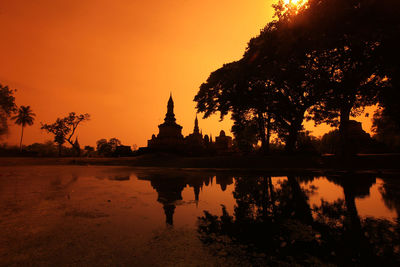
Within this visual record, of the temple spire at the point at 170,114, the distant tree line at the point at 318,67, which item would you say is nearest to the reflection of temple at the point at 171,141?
the temple spire at the point at 170,114

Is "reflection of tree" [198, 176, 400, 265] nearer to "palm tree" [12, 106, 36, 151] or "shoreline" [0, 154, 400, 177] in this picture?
"shoreline" [0, 154, 400, 177]

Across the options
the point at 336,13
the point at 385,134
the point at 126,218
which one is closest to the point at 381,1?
the point at 336,13

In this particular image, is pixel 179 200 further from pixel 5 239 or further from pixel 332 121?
pixel 332 121

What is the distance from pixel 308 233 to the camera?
3080 millimetres

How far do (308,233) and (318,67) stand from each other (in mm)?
16621

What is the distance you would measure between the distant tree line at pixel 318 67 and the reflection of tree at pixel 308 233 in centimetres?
1233

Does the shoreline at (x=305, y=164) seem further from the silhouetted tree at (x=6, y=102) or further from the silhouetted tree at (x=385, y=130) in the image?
the silhouetted tree at (x=6, y=102)

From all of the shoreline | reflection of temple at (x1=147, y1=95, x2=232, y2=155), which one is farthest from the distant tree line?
reflection of temple at (x1=147, y1=95, x2=232, y2=155)

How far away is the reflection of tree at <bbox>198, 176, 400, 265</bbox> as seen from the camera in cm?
238

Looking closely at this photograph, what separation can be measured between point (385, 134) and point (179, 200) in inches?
1631

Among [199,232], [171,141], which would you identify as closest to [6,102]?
[171,141]

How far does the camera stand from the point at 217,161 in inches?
774

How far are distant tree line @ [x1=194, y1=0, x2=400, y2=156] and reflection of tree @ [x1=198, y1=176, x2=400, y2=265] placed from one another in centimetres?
1233

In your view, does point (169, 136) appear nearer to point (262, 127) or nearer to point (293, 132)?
point (262, 127)
